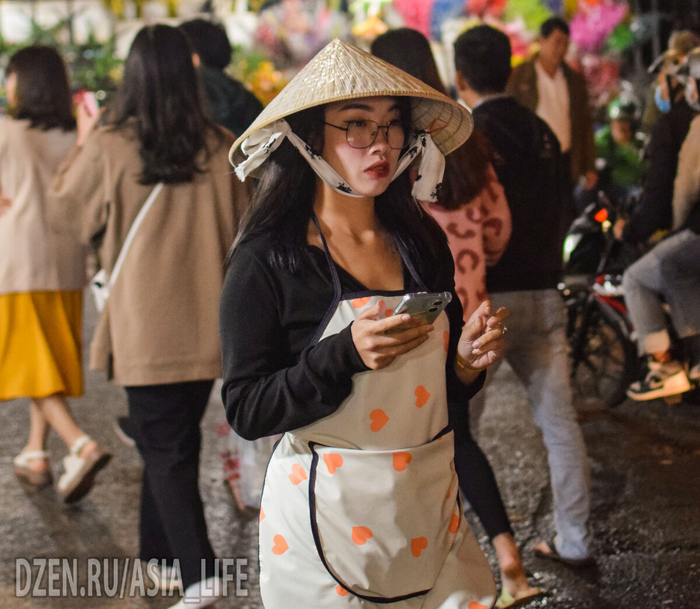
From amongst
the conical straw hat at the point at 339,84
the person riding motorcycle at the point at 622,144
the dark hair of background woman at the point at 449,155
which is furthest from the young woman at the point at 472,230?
the person riding motorcycle at the point at 622,144

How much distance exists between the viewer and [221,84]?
4.58 m

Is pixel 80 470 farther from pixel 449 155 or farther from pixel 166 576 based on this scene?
pixel 449 155

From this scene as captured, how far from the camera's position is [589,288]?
570 cm

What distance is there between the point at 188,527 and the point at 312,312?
1564 mm

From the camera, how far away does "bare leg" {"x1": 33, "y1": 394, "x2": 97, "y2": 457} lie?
14.5 feet

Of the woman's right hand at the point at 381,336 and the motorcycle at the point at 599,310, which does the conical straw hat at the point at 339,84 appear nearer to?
the woman's right hand at the point at 381,336

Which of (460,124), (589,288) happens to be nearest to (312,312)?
(460,124)

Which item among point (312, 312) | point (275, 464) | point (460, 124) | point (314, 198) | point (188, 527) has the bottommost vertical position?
point (188, 527)

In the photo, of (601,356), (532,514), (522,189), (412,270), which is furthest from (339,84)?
(601,356)

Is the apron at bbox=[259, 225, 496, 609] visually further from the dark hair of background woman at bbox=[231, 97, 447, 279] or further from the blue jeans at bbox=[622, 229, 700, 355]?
the blue jeans at bbox=[622, 229, 700, 355]

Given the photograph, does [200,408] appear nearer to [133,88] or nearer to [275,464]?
[133,88]

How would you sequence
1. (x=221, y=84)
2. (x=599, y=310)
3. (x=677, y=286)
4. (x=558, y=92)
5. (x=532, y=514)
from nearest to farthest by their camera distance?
(x=532, y=514)
(x=221, y=84)
(x=677, y=286)
(x=599, y=310)
(x=558, y=92)

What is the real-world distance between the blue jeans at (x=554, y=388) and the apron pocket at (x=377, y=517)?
168 centimetres

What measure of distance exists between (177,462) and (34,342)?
67.4 inches
